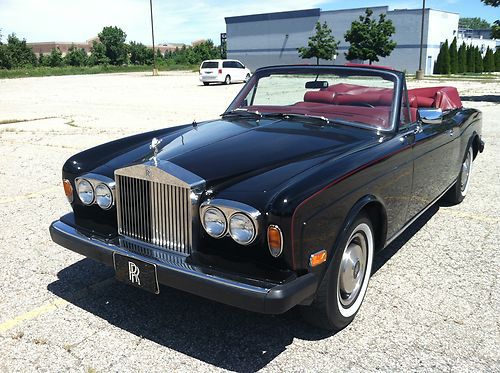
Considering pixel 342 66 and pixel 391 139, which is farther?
pixel 342 66

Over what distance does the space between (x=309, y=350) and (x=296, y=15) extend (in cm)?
5596

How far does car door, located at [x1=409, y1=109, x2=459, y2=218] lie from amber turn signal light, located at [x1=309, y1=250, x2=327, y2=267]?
4.78ft

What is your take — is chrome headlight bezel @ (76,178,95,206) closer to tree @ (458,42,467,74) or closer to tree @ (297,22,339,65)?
tree @ (297,22,339,65)

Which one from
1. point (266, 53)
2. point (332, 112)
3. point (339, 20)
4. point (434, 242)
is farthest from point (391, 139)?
point (266, 53)

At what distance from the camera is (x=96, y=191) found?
10.6 ft

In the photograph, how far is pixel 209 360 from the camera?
8.94ft

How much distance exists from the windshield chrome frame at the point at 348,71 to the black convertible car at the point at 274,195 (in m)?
0.01

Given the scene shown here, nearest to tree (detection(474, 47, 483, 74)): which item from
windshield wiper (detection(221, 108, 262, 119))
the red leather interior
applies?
the red leather interior

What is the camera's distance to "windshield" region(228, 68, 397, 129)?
12.5 feet

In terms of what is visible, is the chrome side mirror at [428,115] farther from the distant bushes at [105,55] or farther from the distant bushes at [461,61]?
the distant bushes at [105,55]

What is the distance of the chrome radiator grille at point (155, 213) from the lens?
275 centimetres

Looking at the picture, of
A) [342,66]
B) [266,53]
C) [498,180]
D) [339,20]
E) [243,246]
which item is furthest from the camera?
[266,53]

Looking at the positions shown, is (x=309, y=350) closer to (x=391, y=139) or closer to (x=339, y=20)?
(x=391, y=139)

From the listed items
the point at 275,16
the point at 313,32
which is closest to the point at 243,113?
the point at 313,32
